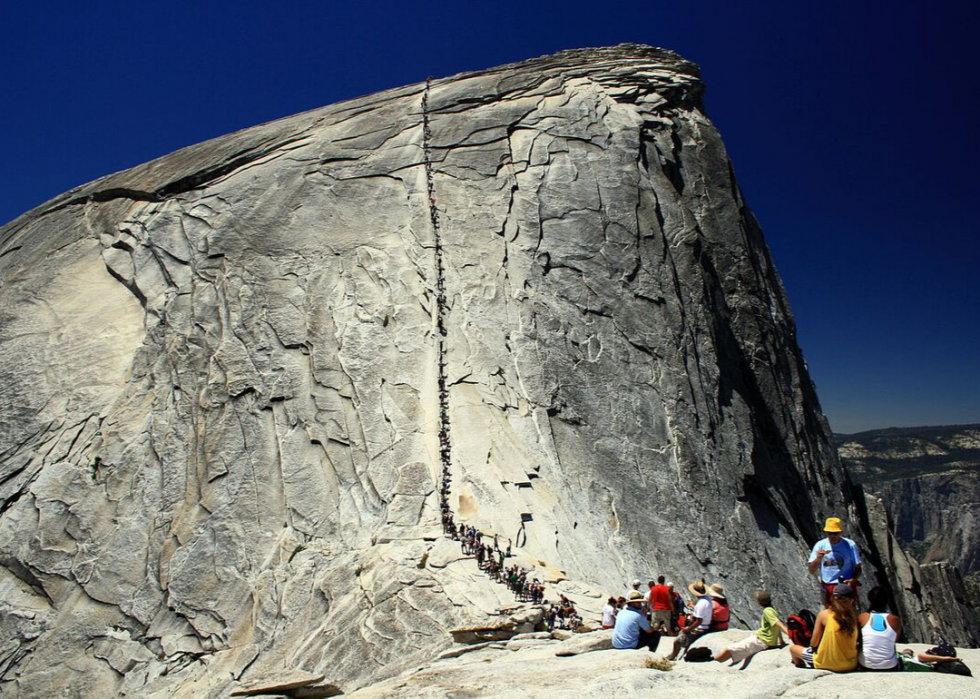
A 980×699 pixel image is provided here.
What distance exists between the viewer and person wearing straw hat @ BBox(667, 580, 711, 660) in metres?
9.03

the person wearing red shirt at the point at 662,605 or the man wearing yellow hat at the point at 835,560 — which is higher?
the man wearing yellow hat at the point at 835,560

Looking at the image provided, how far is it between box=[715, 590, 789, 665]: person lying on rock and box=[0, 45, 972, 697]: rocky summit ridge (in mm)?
3853

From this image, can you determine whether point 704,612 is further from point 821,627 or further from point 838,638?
point 838,638

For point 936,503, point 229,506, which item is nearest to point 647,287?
point 229,506

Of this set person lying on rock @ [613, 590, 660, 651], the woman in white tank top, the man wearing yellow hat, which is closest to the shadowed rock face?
person lying on rock @ [613, 590, 660, 651]

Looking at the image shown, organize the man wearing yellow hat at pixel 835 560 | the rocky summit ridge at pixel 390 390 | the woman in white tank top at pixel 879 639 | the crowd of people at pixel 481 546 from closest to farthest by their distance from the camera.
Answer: the woman in white tank top at pixel 879 639 < the man wearing yellow hat at pixel 835 560 < the crowd of people at pixel 481 546 < the rocky summit ridge at pixel 390 390

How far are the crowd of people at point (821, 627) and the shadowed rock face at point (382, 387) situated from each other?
3309 mm

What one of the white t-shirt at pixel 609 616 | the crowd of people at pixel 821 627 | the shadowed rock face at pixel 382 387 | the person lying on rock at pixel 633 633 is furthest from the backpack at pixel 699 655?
the shadowed rock face at pixel 382 387

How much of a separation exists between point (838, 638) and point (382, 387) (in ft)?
48.9

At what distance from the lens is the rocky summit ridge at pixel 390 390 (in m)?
16.9

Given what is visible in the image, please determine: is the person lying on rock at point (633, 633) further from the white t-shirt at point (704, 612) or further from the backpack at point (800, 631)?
the backpack at point (800, 631)

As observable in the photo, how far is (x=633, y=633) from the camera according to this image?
9594mm

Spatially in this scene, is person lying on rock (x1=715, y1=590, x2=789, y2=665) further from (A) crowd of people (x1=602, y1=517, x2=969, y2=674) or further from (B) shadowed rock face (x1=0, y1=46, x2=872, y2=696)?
(B) shadowed rock face (x1=0, y1=46, x2=872, y2=696)

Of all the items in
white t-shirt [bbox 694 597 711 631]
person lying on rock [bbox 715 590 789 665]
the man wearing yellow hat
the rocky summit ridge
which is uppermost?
the rocky summit ridge
